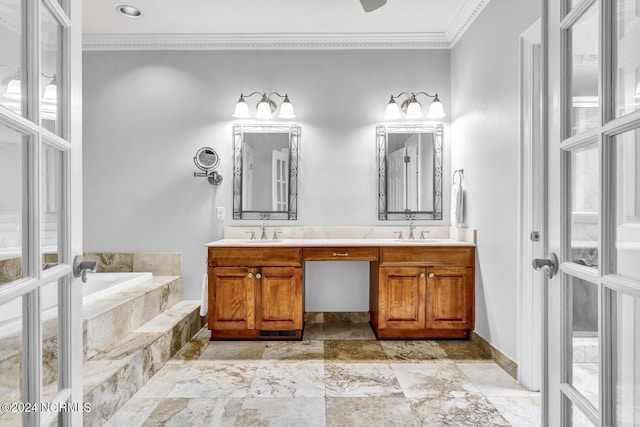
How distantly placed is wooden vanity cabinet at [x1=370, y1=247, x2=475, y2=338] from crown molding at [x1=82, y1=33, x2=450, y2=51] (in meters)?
1.86

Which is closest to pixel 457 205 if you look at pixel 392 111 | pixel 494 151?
pixel 494 151

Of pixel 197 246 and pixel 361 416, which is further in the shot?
pixel 197 246

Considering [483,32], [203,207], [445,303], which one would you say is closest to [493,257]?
[445,303]

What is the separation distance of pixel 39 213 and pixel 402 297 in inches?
99.5

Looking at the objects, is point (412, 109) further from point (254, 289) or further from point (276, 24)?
point (254, 289)

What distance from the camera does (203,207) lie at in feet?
11.3

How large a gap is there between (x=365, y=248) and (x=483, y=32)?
178cm

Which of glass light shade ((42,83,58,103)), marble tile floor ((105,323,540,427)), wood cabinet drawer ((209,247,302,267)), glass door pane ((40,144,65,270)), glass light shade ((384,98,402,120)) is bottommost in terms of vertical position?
marble tile floor ((105,323,540,427))

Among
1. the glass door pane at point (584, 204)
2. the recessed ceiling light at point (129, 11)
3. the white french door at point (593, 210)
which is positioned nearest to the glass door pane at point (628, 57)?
the white french door at point (593, 210)

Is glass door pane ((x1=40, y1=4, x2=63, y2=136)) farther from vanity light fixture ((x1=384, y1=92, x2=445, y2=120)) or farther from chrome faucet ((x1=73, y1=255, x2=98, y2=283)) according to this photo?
vanity light fixture ((x1=384, y1=92, x2=445, y2=120))

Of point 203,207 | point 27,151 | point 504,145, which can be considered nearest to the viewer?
point 27,151

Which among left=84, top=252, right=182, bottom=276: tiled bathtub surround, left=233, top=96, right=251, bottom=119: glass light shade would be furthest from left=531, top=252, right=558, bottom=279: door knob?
left=84, top=252, right=182, bottom=276: tiled bathtub surround

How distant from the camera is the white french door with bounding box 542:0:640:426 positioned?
30.4 inches

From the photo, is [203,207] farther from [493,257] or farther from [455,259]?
[493,257]
